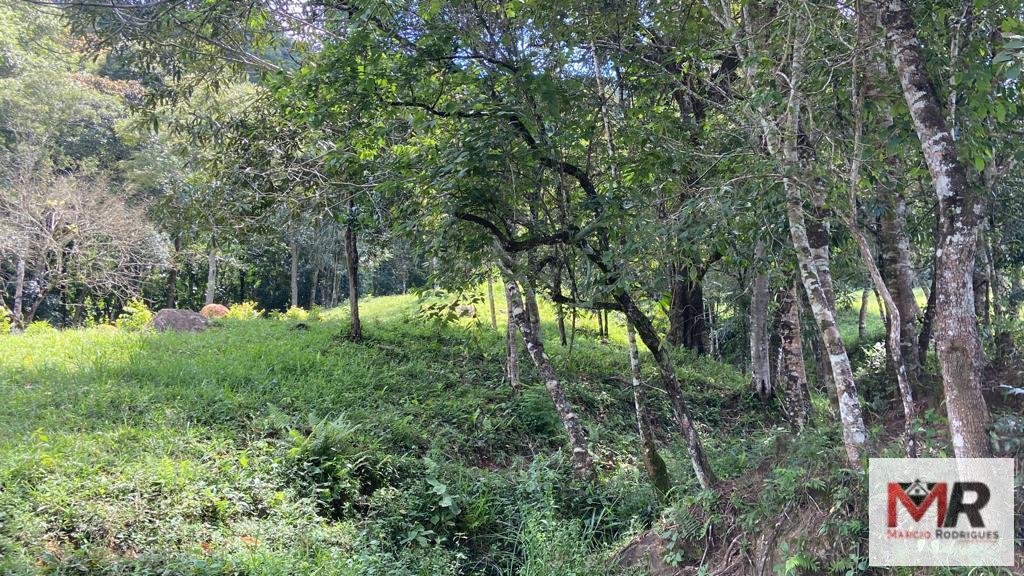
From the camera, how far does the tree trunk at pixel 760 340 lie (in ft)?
31.7

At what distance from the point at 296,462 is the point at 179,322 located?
8.35 metres

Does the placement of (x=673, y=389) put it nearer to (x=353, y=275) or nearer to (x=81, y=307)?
(x=353, y=275)

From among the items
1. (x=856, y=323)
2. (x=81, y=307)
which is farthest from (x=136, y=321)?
(x=856, y=323)

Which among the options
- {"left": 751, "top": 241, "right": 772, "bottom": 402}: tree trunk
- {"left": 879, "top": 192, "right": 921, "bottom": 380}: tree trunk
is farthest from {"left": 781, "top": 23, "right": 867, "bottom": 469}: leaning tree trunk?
{"left": 751, "top": 241, "right": 772, "bottom": 402}: tree trunk

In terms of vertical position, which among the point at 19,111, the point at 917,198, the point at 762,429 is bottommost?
the point at 762,429

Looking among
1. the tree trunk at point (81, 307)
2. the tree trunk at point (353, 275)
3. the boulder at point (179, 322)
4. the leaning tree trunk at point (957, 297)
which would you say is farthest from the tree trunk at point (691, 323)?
the tree trunk at point (81, 307)

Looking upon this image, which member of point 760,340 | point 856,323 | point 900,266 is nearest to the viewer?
point 900,266

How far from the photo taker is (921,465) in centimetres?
405

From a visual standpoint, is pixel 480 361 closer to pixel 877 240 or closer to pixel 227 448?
pixel 227 448

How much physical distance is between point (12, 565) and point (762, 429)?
27.5 feet

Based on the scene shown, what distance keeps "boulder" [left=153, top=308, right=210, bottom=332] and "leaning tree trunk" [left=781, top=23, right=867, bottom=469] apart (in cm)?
1160

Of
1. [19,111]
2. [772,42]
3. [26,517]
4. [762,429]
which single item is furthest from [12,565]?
[19,111]

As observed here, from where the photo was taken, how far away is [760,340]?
33.1 feet

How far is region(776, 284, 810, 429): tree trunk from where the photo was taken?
22.0 feet
